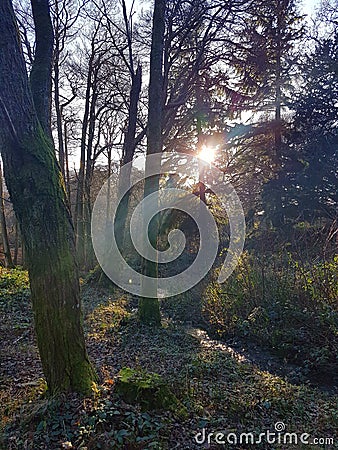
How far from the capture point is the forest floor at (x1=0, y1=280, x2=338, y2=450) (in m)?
3.03

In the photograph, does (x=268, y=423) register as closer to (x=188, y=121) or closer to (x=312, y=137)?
(x=188, y=121)

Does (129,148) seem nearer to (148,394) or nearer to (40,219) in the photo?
(40,219)

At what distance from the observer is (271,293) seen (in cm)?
764

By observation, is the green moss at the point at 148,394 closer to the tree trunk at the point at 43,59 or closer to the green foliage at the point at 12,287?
the tree trunk at the point at 43,59

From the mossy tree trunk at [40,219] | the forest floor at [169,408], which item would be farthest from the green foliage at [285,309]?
the mossy tree trunk at [40,219]

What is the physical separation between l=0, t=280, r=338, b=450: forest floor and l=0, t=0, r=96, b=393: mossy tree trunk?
0.41 m

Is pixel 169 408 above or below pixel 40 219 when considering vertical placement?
below

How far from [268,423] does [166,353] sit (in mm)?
2802

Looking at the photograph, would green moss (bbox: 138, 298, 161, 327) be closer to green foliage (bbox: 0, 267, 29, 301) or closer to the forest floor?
the forest floor

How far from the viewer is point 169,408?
3465 mm

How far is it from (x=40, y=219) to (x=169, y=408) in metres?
2.17

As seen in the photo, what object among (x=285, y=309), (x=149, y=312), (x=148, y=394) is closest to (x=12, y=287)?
(x=149, y=312)

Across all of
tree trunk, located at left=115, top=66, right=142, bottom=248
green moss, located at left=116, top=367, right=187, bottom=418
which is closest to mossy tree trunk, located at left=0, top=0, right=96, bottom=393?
green moss, located at left=116, top=367, right=187, bottom=418

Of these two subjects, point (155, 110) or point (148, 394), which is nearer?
point (148, 394)
